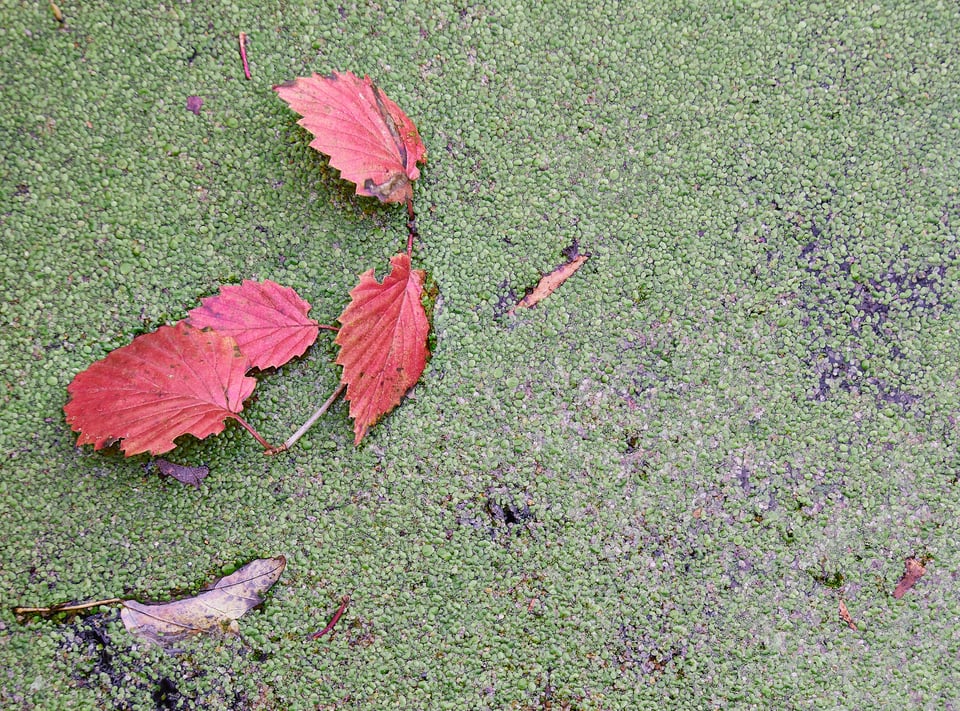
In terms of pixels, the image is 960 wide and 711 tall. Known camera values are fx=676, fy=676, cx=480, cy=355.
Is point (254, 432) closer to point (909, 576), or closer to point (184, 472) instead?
point (184, 472)

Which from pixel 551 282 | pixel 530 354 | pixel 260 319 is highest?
pixel 551 282

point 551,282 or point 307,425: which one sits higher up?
point 551,282

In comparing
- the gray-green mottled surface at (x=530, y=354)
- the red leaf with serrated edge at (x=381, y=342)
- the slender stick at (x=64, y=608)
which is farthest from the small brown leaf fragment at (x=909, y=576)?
the slender stick at (x=64, y=608)

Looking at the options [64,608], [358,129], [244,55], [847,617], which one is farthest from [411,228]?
[847,617]

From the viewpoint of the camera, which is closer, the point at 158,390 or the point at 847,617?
the point at 158,390

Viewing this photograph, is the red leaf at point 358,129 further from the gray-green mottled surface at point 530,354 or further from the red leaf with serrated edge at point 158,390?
the red leaf with serrated edge at point 158,390

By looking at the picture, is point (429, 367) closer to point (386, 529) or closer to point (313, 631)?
point (386, 529)
